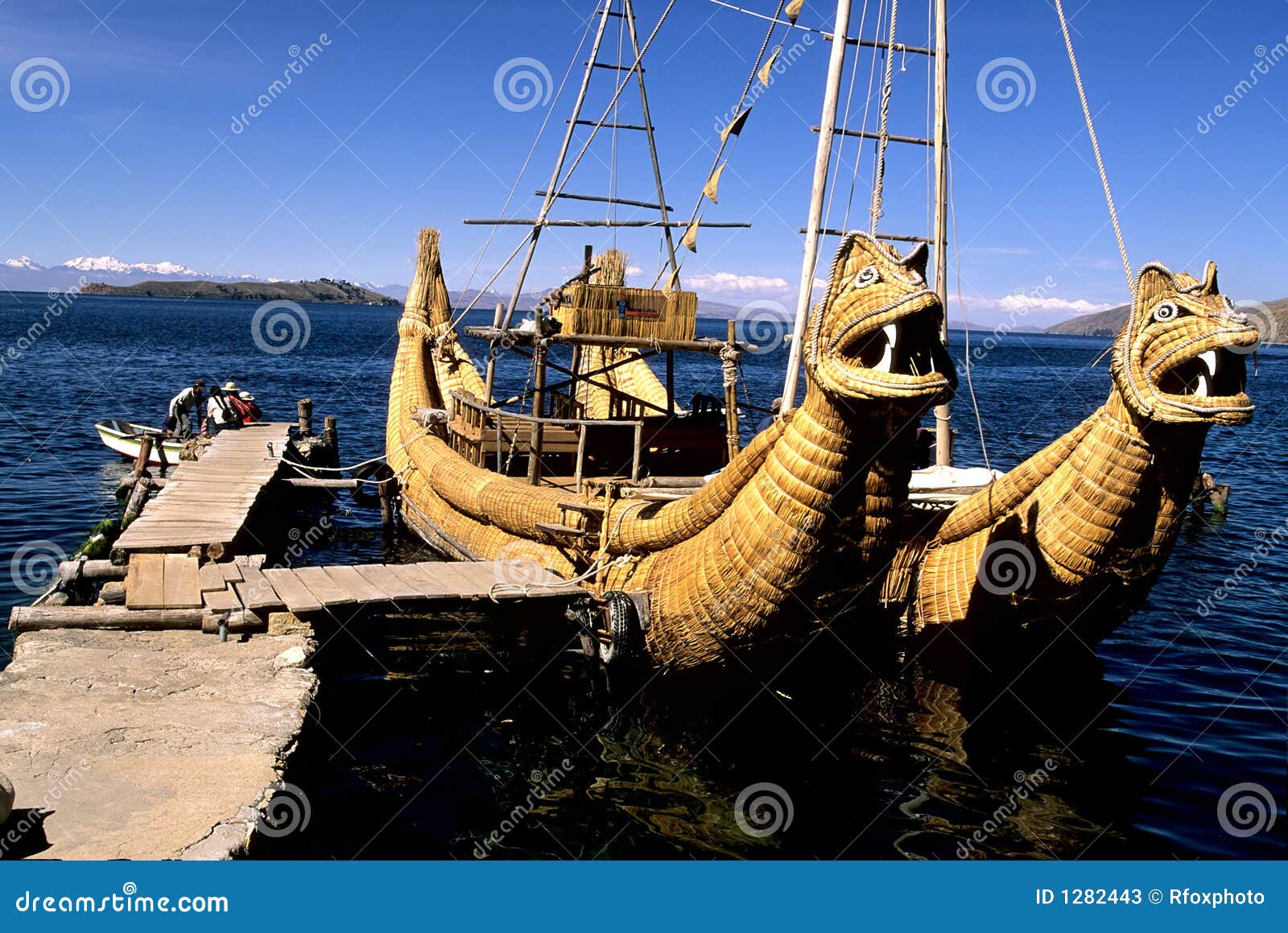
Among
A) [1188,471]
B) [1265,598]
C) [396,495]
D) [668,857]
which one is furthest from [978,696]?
[396,495]

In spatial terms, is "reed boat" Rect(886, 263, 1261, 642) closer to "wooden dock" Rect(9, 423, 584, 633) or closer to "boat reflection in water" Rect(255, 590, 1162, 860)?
"boat reflection in water" Rect(255, 590, 1162, 860)

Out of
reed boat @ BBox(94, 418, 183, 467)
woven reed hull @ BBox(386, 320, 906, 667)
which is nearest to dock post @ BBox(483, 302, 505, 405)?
woven reed hull @ BBox(386, 320, 906, 667)

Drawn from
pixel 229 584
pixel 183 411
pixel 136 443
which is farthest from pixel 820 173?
pixel 136 443

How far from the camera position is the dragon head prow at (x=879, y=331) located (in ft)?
24.4

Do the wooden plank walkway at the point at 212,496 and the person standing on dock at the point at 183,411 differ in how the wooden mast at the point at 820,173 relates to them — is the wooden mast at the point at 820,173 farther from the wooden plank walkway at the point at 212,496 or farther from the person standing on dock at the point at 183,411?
the person standing on dock at the point at 183,411

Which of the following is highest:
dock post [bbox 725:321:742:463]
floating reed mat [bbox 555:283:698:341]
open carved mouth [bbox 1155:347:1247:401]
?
floating reed mat [bbox 555:283:698:341]

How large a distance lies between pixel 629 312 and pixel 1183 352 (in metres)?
6.98

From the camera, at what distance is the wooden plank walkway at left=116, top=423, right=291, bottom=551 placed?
12266 millimetres

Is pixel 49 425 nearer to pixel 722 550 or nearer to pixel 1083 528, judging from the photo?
pixel 722 550

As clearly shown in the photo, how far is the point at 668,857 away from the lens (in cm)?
841

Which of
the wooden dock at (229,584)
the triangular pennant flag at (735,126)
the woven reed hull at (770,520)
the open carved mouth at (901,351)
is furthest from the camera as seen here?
the triangular pennant flag at (735,126)

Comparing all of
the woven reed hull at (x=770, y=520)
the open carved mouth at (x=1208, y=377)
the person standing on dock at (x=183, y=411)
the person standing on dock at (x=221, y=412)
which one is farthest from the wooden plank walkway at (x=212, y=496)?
the open carved mouth at (x=1208, y=377)

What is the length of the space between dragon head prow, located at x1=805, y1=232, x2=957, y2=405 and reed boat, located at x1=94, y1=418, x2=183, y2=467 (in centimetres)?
1612

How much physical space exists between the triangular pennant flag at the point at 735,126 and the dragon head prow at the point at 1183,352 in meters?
5.13
